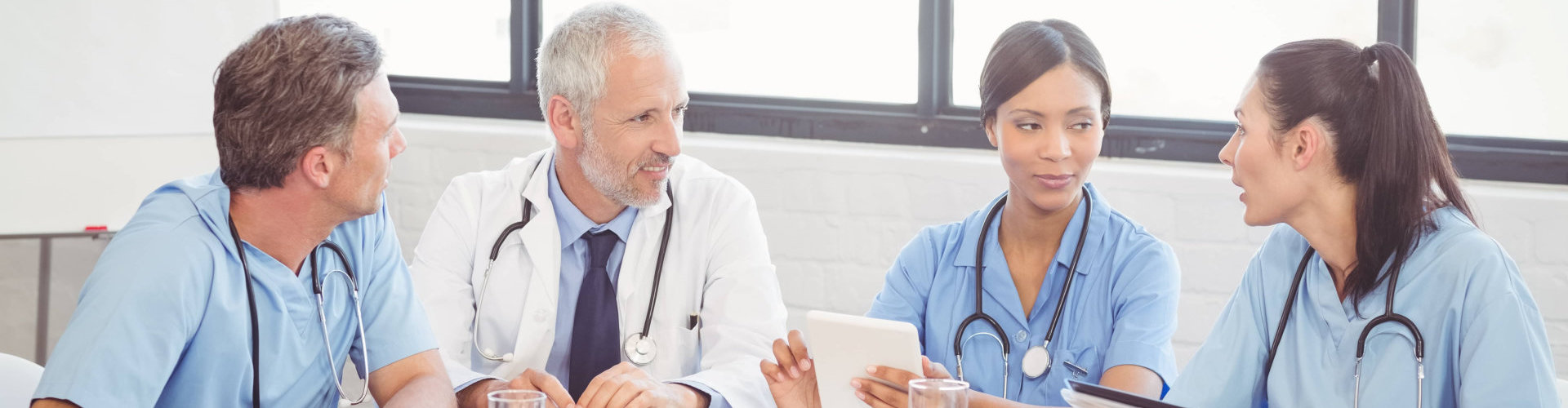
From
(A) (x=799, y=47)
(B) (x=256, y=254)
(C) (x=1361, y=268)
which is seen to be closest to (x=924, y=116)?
(A) (x=799, y=47)

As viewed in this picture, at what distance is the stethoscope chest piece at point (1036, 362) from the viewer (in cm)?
196

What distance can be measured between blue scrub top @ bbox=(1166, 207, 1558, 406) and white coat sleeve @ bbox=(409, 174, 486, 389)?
1.14m

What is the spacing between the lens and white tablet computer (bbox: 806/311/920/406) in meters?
1.64

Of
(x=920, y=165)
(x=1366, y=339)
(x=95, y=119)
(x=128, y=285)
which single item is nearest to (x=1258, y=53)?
(x=920, y=165)

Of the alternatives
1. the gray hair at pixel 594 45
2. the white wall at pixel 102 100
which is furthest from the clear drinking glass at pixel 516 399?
the white wall at pixel 102 100

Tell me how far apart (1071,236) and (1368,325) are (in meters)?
0.54

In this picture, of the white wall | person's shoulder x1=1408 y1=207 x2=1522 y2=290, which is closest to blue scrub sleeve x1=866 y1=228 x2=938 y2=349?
person's shoulder x1=1408 y1=207 x2=1522 y2=290

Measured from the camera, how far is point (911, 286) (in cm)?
214

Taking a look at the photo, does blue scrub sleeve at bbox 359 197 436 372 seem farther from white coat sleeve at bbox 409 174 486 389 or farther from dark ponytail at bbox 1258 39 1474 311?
dark ponytail at bbox 1258 39 1474 311

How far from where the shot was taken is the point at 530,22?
3562mm

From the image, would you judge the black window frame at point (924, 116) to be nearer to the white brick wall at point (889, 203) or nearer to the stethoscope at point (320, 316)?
the white brick wall at point (889, 203)

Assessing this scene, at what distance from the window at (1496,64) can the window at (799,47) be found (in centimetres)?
114

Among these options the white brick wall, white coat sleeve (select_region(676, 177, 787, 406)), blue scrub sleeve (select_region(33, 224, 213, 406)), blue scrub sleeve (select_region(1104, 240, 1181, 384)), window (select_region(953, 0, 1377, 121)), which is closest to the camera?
blue scrub sleeve (select_region(33, 224, 213, 406))

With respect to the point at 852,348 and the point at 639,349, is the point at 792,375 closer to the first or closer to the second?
the point at 852,348
